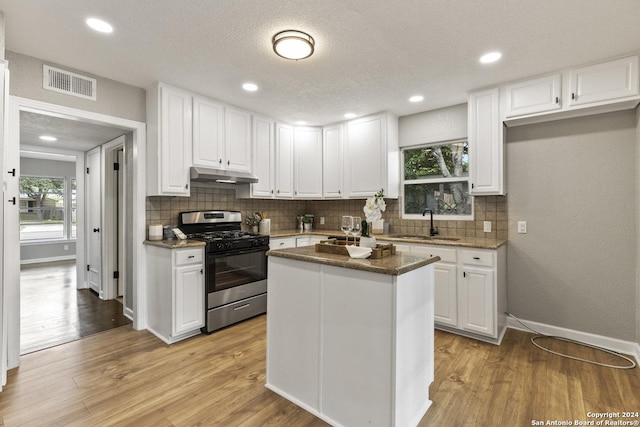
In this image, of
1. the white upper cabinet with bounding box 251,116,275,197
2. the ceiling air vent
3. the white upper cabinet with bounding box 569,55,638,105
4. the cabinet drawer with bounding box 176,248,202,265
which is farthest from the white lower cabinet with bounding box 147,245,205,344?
the white upper cabinet with bounding box 569,55,638,105

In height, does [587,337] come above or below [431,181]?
below

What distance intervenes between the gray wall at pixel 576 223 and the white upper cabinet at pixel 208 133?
3170 mm

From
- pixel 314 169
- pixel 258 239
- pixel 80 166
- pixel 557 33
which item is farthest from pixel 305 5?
pixel 80 166

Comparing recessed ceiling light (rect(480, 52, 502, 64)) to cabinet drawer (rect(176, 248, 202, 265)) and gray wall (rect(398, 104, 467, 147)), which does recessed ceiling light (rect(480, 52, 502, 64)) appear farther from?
cabinet drawer (rect(176, 248, 202, 265))

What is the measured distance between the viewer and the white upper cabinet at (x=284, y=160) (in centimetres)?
426

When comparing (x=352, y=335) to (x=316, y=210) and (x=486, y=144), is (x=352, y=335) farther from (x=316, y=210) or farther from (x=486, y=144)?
(x=316, y=210)

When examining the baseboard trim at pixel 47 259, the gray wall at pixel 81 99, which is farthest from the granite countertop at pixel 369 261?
the baseboard trim at pixel 47 259

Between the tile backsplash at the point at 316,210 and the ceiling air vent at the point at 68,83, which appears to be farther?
the tile backsplash at the point at 316,210

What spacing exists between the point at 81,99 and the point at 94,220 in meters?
2.52

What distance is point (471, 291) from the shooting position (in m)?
2.89

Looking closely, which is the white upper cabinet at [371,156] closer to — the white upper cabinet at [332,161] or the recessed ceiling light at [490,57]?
the white upper cabinet at [332,161]

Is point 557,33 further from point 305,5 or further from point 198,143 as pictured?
point 198,143

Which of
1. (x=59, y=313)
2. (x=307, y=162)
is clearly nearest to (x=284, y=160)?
(x=307, y=162)

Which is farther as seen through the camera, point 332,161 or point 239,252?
point 332,161
